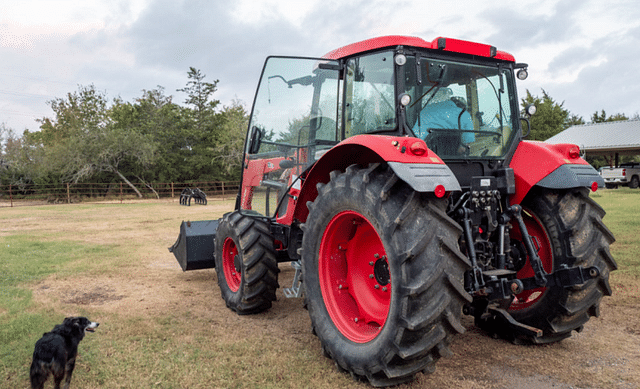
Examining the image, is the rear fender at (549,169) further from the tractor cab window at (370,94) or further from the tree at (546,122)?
the tree at (546,122)

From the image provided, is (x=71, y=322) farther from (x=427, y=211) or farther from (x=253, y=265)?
(x=427, y=211)

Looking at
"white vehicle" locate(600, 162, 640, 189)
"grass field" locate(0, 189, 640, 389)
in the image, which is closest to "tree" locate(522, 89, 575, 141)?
"white vehicle" locate(600, 162, 640, 189)

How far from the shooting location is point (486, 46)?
3.48 m

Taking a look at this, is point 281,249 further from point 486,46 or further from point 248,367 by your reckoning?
point 486,46

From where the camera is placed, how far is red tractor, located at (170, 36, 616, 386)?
2.55 meters

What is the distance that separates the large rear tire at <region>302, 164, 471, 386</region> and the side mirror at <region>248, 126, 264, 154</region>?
1331 millimetres

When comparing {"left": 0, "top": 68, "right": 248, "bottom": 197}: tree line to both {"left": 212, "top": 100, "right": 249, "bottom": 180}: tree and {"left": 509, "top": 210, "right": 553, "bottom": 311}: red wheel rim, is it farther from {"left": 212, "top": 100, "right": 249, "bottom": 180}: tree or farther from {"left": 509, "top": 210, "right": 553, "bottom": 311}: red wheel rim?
{"left": 509, "top": 210, "right": 553, "bottom": 311}: red wheel rim

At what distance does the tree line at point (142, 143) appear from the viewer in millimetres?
28562

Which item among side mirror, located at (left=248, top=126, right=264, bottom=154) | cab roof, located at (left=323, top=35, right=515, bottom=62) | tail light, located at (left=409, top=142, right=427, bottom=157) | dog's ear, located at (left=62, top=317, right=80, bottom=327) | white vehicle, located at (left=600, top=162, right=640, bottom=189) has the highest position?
cab roof, located at (left=323, top=35, right=515, bottom=62)

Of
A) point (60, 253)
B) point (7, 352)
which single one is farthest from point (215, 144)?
point (7, 352)

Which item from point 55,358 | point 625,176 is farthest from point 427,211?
point 625,176

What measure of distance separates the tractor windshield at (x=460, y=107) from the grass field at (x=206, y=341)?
152 centimetres

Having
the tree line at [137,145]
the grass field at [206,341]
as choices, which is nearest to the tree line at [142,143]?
the tree line at [137,145]

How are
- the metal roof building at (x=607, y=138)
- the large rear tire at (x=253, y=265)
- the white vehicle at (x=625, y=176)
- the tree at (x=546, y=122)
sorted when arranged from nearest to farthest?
the large rear tire at (x=253, y=265)
the white vehicle at (x=625, y=176)
the metal roof building at (x=607, y=138)
the tree at (x=546, y=122)
